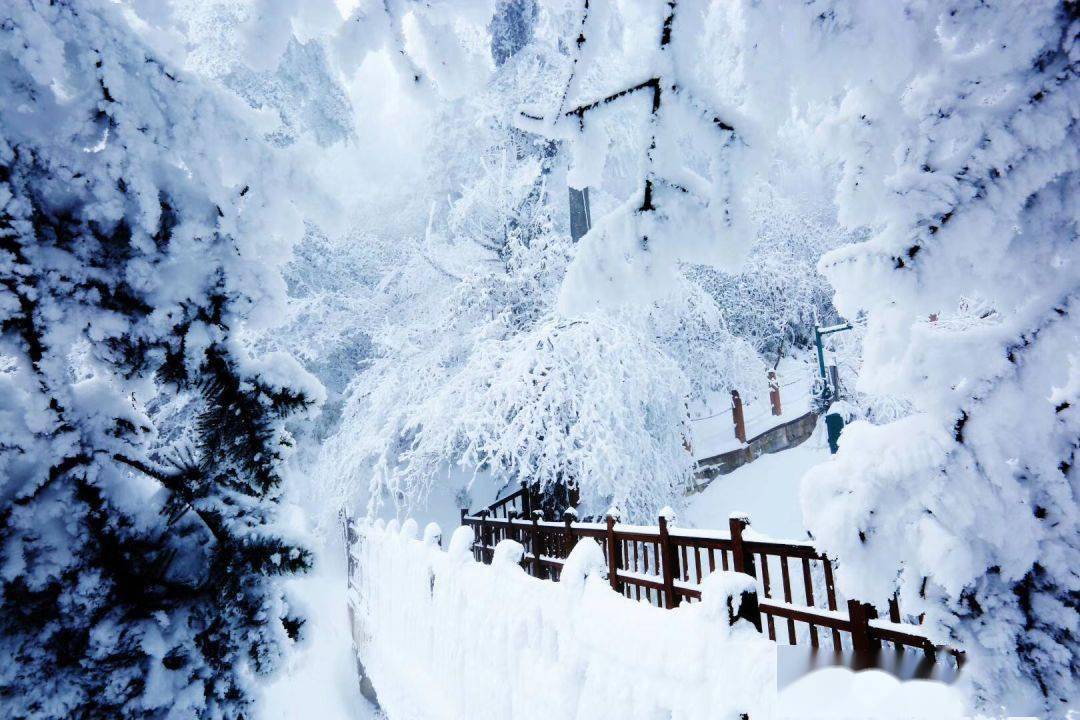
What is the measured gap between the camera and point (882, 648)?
9.46ft

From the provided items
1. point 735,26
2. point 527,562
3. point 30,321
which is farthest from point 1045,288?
point 527,562

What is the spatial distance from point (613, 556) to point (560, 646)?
8.69 ft

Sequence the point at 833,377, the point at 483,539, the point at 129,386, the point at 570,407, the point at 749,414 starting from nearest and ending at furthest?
the point at 129,386 → the point at 483,539 → the point at 570,407 → the point at 833,377 → the point at 749,414

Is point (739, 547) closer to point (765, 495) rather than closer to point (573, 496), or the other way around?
point (573, 496)

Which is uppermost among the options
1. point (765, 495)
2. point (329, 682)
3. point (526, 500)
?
point (526, 500)

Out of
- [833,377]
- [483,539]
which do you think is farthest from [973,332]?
[833,377]

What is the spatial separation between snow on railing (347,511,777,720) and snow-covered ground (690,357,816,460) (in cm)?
1116

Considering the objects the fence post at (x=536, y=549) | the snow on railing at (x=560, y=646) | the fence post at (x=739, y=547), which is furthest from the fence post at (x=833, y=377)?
the snow on railing at (x=560, y=646)

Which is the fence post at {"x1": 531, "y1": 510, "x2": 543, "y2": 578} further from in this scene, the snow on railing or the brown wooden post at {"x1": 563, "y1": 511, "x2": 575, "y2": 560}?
the snow on railing

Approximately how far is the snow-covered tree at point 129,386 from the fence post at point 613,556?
444cm

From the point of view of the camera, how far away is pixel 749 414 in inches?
835

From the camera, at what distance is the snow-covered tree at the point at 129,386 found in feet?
3.99

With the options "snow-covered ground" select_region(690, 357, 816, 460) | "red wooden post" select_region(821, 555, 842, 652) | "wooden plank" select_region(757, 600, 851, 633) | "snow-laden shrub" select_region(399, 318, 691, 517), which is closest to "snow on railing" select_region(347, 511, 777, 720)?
"wooden plank" select_region(757, 600, 851, 633)

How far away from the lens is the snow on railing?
1.97 metres
